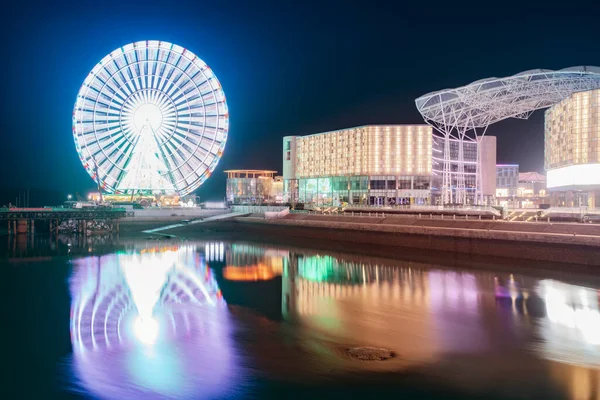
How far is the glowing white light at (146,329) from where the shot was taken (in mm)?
17281

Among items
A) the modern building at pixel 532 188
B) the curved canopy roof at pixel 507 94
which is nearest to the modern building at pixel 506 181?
the modern building at pixel 532 188

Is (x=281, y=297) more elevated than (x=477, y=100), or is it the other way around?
(x=477, y=100)

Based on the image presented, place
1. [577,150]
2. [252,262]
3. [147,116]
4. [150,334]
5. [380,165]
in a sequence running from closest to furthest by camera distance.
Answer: [150,334] < [252,262] < [577,150] < [147,116] < [380,165]

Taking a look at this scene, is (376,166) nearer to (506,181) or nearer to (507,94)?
(507,94)

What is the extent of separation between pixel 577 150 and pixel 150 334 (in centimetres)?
5263

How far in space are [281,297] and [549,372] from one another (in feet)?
43.8

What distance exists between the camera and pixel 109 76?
59625 mm

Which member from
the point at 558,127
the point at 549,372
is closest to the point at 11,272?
the point at 549,372

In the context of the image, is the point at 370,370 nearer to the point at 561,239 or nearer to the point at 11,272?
the point at 561,239

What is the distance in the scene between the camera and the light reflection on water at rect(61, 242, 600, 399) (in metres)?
13.5

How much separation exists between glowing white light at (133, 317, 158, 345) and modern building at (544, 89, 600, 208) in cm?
4981

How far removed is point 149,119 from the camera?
6041 cm

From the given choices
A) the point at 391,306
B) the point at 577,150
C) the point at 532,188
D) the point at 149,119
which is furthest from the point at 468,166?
the point at 391,306

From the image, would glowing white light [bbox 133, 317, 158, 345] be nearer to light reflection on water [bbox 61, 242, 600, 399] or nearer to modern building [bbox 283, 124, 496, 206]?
light reflection on water [bbox 61, 242, 600, 399]
